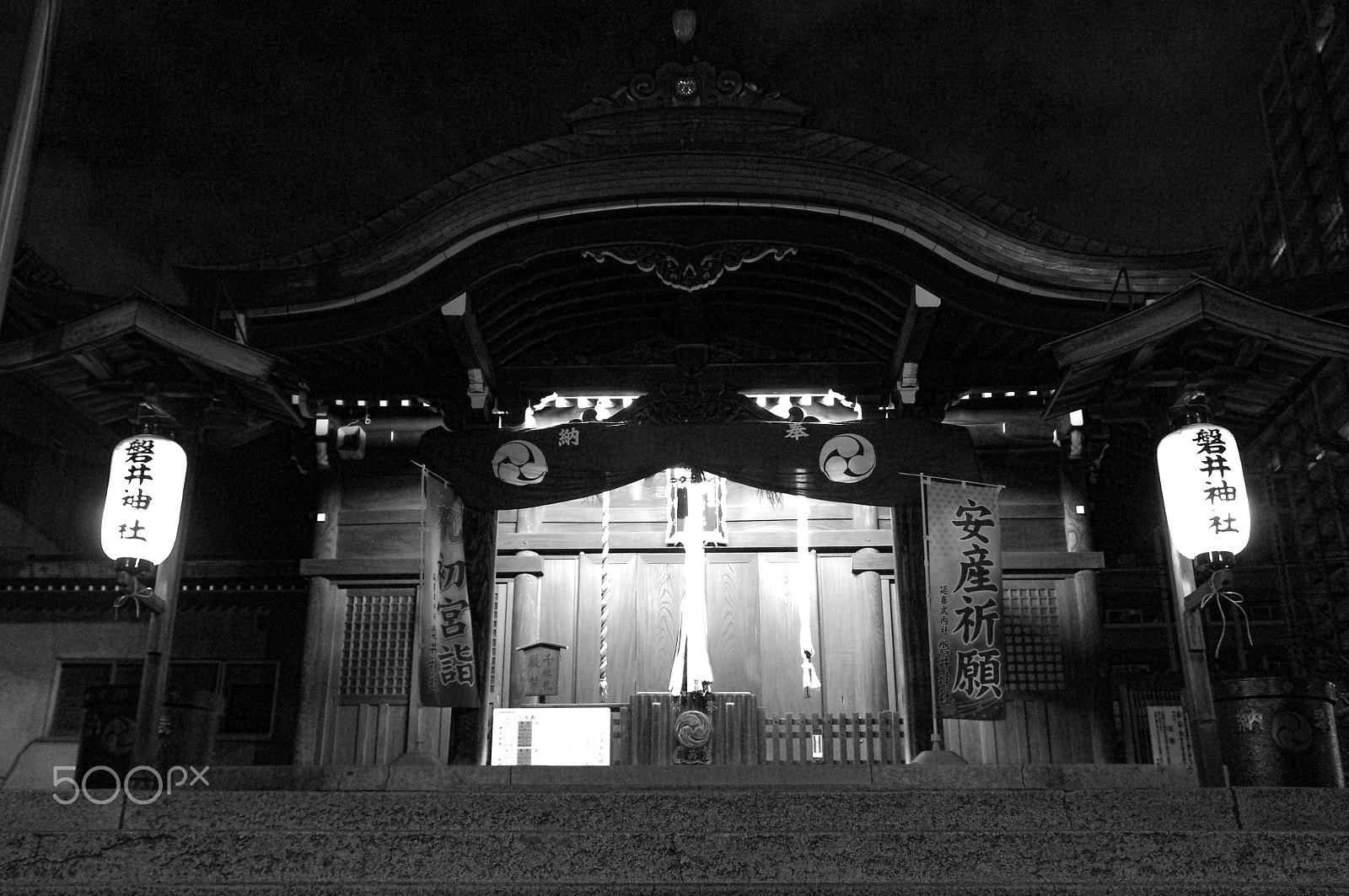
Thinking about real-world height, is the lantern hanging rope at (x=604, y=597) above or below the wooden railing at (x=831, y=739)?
above

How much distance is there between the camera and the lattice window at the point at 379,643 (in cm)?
1074

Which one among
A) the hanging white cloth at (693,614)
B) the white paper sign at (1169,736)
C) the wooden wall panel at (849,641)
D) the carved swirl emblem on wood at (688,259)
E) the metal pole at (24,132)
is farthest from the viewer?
the wooden wall panel at (849,641)

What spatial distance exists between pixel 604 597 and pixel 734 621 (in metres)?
1.51

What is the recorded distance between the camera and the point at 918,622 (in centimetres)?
986

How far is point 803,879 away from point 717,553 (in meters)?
7.18

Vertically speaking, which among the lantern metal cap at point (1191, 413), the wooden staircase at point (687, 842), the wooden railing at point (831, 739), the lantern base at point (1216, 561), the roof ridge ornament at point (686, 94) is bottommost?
the wooden staircase at point (687, 842)

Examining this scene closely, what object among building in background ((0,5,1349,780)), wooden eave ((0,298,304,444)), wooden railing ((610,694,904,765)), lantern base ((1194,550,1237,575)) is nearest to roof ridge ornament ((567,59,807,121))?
building in background ((0,5,1349,780))

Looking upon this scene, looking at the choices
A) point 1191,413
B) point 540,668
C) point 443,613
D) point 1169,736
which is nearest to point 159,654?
point 443,613

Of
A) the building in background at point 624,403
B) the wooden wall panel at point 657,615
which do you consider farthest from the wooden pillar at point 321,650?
the wooden wall panel at point 657,615

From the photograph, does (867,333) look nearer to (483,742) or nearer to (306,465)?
(483,742)

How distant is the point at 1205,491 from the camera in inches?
309

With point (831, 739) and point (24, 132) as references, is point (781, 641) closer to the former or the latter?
point (831, 739)

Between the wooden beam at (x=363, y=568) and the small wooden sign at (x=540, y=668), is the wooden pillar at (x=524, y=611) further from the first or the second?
the wooden beam at (x=363, y=568)

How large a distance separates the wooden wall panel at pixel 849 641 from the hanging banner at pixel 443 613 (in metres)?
4.11
